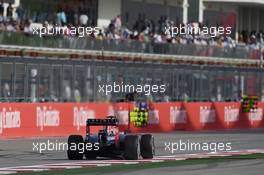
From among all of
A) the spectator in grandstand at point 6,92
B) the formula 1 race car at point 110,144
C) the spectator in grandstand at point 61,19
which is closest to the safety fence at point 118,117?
the spectator in grandstand at point 6,92

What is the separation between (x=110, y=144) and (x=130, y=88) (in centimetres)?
1704

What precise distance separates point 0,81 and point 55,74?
290 centimetres

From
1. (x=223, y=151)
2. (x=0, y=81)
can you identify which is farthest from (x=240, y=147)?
(x=0, y=81)

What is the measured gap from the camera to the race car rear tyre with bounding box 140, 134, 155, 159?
66.1ft

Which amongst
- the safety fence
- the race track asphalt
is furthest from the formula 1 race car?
the safety fence

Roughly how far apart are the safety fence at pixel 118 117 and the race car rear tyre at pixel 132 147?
1035cm

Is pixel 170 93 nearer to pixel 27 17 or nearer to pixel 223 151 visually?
pixel 27 17

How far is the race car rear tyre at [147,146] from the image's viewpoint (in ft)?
66.1

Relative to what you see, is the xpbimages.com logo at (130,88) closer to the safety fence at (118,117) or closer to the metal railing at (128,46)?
the safety fence at (118,117)

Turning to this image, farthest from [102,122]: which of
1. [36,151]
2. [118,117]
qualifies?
[118,117]

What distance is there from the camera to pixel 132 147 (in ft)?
65.6

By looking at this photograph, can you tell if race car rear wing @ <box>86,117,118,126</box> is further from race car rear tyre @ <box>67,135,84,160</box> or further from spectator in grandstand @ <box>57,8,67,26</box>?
spectator in grandstand @ <box>57,8,67,26</box>

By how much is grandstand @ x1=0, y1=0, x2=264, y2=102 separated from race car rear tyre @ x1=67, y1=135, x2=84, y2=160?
10.5m

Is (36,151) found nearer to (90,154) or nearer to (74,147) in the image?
(90,154)
